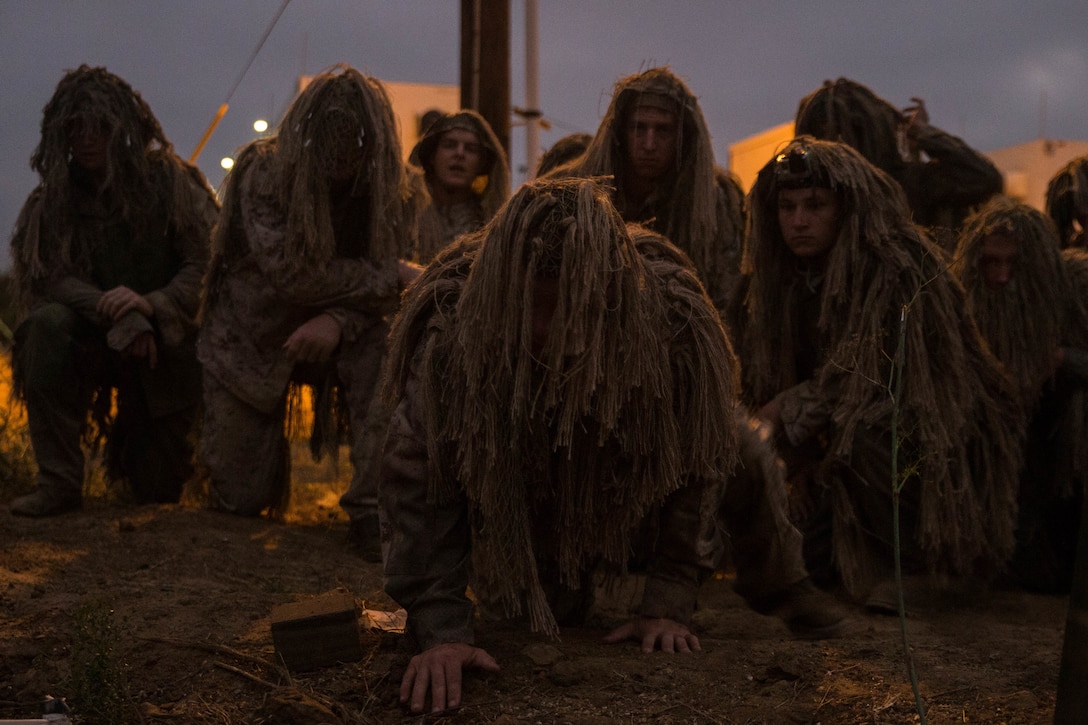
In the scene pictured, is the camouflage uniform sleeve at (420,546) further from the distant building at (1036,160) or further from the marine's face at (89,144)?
the distant building at (1036,160)

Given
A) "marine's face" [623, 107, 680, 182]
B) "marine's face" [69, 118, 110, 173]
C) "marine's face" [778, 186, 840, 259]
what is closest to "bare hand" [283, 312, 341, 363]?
"marine's face" [69, 118, 110, 173]

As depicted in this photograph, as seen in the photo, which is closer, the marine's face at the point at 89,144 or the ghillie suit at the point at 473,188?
the marine's face at the point at 89,144

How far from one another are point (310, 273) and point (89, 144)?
1.22 meters

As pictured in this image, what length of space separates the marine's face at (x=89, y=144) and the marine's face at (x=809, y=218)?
9.24 feet

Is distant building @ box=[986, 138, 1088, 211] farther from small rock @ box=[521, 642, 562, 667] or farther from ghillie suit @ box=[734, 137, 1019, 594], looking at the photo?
small rock @ box=[521, 642, 562, 667]

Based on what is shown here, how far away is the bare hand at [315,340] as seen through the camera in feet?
14.5

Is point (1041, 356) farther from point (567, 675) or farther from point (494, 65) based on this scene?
point (494, 65)

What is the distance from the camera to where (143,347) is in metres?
4.69

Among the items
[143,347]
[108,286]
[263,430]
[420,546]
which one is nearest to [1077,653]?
[420,546]

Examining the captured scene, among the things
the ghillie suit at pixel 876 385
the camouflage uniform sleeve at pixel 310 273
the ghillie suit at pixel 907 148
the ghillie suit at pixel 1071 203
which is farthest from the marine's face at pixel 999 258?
the camouflage uniform sleeve at pixel 310 273

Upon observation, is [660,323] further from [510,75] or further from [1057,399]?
[510,75]

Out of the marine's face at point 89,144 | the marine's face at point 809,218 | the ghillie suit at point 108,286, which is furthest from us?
the marine's face at point 89,144

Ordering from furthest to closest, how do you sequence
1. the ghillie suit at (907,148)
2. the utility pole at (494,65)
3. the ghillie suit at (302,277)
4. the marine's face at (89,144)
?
the utility pole at (494,65), the ghillie suit at (907,148), the marine's face at (89,144), the ghillie suit at (302,277)

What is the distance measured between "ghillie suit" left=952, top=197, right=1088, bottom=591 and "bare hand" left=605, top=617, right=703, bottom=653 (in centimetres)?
203
